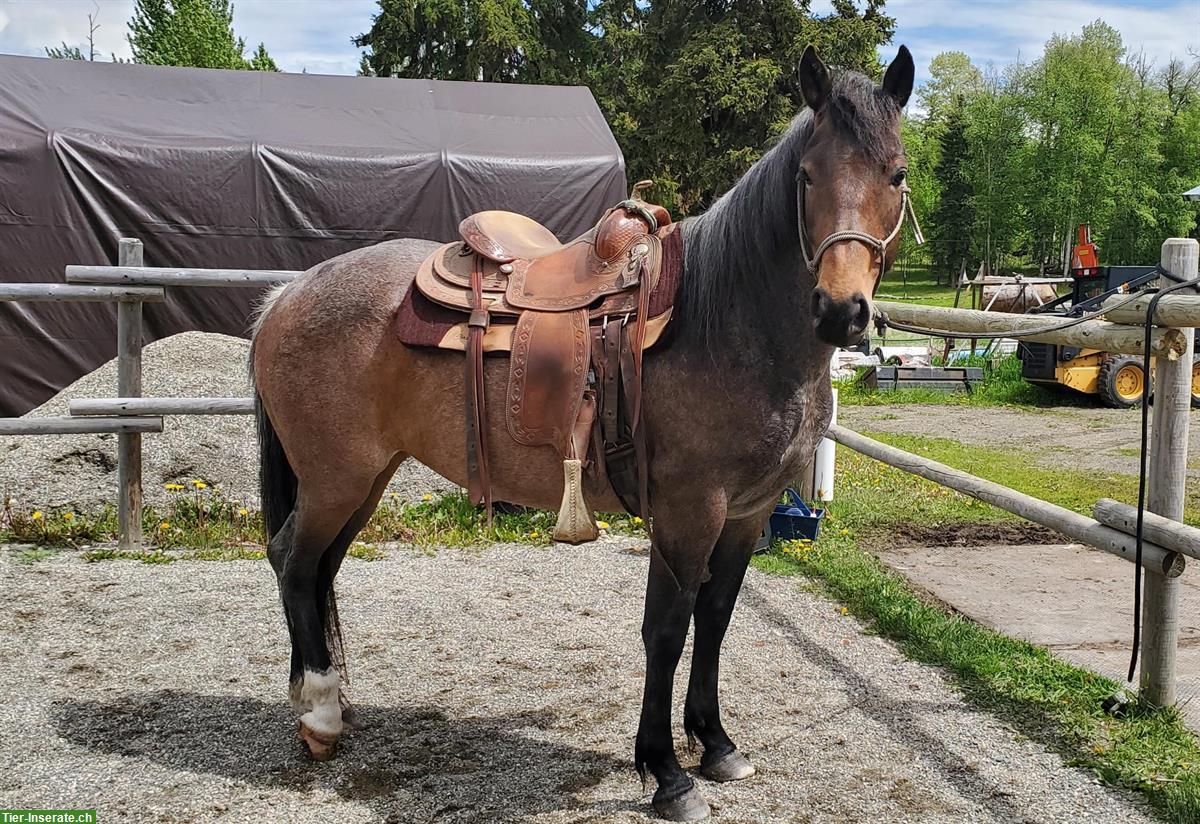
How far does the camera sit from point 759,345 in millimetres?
2541

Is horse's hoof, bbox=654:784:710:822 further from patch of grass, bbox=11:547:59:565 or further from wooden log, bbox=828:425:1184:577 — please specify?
patch of grass, bbox=11:547:59:565

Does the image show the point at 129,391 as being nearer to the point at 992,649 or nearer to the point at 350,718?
the point at 350,718

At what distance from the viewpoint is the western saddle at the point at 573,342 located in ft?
8.80

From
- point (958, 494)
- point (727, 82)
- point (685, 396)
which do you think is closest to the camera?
point (685, 396)

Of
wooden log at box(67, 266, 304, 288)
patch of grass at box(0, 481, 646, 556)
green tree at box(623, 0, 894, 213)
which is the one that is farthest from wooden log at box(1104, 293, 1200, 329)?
green tree at box(623, 0, 894, 213)

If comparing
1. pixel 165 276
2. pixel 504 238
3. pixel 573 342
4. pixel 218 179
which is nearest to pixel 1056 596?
pixel 573 342

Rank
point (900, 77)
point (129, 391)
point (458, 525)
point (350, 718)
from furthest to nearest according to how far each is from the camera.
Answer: point (458, 525)
point (129, 391)
point (350, 718)
point (900, 77)

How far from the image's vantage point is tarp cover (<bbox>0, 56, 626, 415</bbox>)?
6.92 meters

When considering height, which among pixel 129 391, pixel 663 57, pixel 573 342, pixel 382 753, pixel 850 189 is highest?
pixel 663 57

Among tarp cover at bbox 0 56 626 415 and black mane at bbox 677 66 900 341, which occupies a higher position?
tarp cover at bbox 0 56 626 415

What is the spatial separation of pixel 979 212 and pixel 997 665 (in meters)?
42.0

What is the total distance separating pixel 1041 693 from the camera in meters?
3.39

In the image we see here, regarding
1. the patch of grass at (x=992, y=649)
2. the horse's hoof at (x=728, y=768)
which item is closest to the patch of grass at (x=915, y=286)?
the patch of grass at (x=992, y=649)

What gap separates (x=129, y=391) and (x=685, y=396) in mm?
3988
